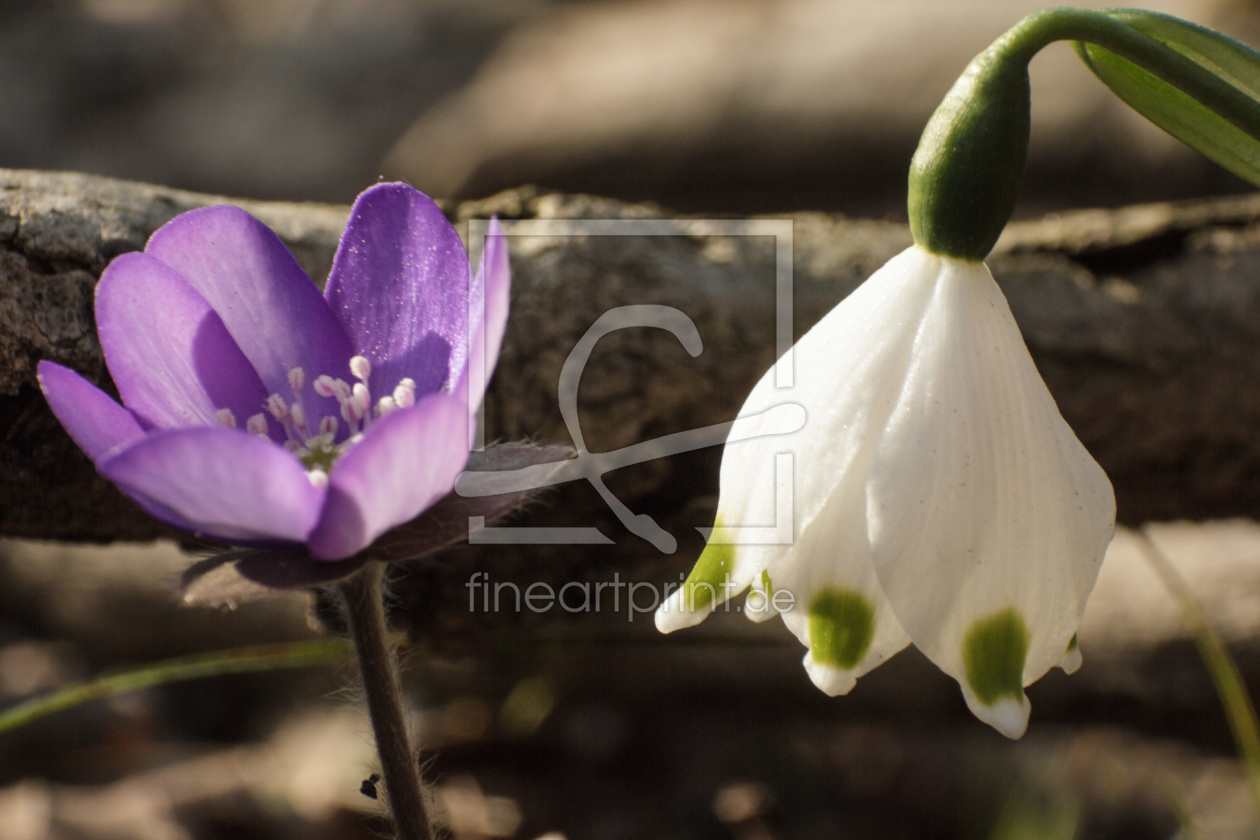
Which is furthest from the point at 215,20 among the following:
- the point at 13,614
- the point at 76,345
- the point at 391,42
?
the point at 76,345

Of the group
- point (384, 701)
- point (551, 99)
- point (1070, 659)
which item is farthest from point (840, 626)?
point (551, 99)

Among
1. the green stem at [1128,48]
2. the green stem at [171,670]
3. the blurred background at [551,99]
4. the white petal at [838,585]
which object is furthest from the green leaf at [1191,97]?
the blurred background at [551,99]

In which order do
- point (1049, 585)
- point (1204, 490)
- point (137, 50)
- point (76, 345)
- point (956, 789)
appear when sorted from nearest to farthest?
point (1049, 585)
point (76, 345)
point (1204, 490)
point (956, 789)
point (137, 50)

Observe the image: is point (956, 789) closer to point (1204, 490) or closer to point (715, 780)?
point (715, 780)

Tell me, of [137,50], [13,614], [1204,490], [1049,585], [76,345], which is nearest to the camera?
[1049,585]

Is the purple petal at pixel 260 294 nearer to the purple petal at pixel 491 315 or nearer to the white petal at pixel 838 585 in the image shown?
the purple petal at pixel 491 315

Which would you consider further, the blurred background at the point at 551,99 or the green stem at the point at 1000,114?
the blurred background at the point at 551,99

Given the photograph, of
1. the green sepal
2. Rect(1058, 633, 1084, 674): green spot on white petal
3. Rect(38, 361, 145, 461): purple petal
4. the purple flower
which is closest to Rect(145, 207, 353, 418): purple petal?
the purple flower
